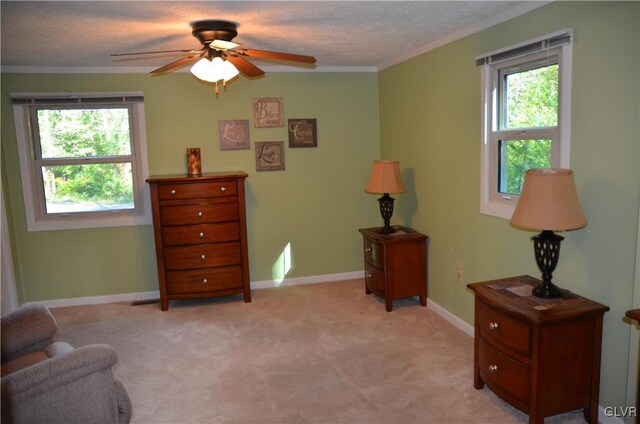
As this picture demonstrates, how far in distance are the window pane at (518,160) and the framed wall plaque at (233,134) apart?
252 cm

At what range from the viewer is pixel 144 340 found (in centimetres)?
378

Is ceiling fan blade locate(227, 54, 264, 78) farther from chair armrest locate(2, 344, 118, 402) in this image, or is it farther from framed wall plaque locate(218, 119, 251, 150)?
chair armrest locate(2, 344, 118, 402)

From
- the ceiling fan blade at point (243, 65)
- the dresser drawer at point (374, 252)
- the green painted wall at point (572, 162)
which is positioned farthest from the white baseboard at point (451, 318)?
the ceiling fan blade at point (243, 65)

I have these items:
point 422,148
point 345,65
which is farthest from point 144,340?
point 345,65

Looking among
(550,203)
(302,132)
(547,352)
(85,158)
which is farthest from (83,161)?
(547,352)

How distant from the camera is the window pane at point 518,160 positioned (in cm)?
294

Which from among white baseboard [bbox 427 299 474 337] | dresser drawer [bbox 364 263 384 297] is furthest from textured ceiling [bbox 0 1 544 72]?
white baseboard [bbox 427 299 474 337]

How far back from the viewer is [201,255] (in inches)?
173

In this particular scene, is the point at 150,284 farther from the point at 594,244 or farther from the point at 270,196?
the point at 594,244

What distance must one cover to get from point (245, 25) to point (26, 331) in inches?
84.5

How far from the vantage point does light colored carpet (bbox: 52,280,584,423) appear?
271 cm

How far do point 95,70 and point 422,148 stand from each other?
120 inches

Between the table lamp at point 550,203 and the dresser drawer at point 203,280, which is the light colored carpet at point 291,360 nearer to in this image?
the dresser drawer at point 203,280

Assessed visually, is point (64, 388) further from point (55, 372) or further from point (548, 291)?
point (548, 291)
